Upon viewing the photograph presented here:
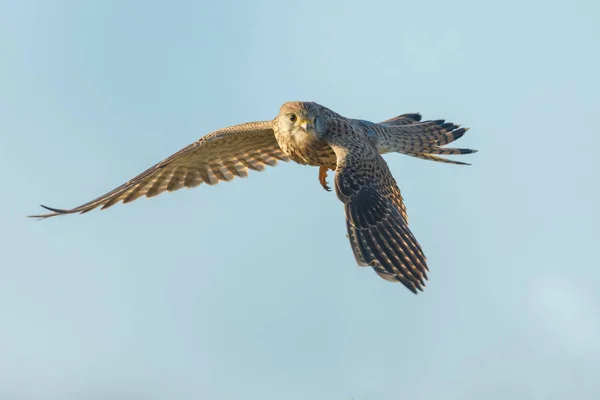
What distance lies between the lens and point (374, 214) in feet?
41.9

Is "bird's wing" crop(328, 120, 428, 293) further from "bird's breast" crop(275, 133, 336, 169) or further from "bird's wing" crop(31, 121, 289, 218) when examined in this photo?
"bird's wing" crop(31, 121, 289, 218)

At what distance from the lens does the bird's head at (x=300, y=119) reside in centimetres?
1423

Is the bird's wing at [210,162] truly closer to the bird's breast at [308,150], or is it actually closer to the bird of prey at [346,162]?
the bird of prey at [346,162]

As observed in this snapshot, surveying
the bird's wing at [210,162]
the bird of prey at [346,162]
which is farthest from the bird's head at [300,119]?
the bird's wing at [210,162]

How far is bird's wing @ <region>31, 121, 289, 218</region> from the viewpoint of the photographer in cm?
1608

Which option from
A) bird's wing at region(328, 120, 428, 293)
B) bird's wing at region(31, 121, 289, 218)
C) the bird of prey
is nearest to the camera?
bird's wing at region(328, 120, 428, 293)

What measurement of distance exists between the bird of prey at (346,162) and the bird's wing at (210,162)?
2cm

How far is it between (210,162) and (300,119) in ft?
9.73

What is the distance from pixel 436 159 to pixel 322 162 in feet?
6.67

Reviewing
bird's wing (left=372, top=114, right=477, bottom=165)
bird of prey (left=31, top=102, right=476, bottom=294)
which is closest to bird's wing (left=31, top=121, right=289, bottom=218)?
bird of prey (left=31, top=102, right=476, bottom=294)

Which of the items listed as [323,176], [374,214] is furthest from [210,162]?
[374,214]

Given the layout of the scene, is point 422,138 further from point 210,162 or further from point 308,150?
point 210,162

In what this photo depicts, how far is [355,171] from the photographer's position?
44.0 feet

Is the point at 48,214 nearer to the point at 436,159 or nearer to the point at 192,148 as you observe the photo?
the point at 192,148
